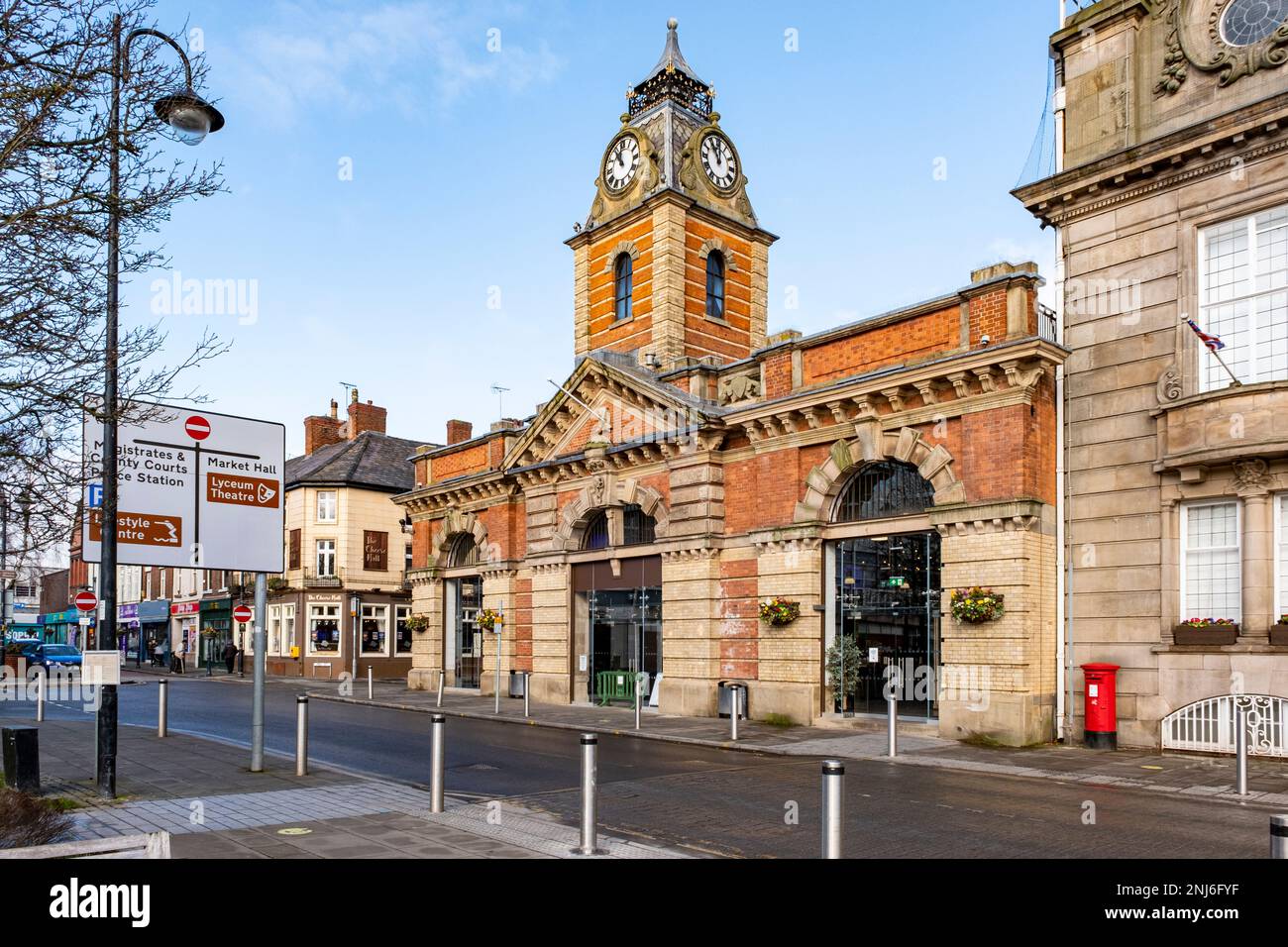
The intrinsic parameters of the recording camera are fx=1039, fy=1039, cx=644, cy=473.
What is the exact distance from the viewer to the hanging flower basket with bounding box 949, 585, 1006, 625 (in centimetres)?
1803

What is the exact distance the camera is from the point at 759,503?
75.5 feet

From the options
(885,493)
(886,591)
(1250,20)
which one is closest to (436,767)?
(886,591)

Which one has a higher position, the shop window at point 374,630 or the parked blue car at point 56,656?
the shop window at point 374,630

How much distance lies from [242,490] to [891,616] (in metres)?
12.9

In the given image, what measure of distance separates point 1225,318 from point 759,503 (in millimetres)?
9701

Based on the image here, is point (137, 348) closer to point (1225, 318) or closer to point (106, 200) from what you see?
point (106, 200)

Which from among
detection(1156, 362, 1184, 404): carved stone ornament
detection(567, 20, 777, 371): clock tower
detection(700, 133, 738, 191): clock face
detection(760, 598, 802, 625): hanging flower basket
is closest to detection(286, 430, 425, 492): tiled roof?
detection(567, 20, 777, 371): clock tower

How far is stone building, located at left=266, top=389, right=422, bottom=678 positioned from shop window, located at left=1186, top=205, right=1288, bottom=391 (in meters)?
35.4

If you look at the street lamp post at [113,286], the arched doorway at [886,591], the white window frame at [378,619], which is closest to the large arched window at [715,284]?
the arched doorway at [886,591]

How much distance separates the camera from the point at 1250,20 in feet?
56.5

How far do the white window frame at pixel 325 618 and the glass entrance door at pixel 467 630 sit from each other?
508 inches

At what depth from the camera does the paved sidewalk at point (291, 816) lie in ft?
28.0

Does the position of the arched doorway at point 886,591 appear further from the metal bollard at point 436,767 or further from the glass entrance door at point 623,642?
the metal bollard at point 436,767

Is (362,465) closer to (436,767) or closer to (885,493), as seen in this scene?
(885,493)
